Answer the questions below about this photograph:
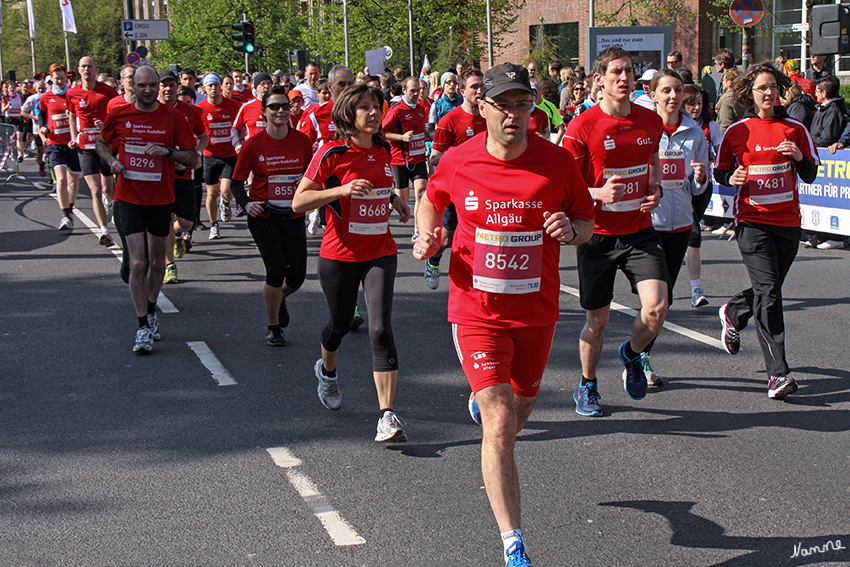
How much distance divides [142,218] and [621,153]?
3999mm

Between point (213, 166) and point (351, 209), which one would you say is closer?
point (351, 209)

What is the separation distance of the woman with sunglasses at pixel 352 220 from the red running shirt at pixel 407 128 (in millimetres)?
5082

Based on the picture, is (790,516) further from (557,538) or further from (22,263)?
(22,263)

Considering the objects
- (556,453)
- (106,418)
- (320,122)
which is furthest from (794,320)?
(320,122)

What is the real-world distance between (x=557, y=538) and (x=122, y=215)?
487 cm

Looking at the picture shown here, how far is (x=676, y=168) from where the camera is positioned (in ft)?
23.7

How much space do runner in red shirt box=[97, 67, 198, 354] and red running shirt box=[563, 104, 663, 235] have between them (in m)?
3.53

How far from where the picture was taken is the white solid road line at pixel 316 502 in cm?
395

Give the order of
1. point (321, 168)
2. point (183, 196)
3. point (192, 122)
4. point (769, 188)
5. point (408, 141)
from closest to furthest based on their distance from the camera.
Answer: point (321, 168), point (769, 188), point (192, 122), point (183, 196), point (408, 141)

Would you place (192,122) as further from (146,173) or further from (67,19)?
(67,19)

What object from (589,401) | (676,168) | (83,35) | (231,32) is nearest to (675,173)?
(676,168)

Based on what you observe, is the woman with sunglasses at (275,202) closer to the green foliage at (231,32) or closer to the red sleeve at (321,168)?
the red sleeve at (321,168)

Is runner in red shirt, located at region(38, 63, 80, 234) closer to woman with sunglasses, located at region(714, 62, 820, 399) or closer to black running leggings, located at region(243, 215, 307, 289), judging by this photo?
black running leggings, located at region(243, 215, 307, 289)


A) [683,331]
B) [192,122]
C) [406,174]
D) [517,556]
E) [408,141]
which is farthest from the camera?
[406,174]
